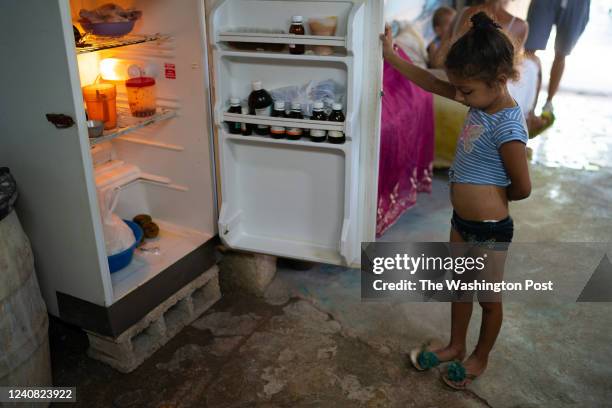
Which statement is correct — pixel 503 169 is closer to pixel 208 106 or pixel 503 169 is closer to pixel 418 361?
pixel 418 361

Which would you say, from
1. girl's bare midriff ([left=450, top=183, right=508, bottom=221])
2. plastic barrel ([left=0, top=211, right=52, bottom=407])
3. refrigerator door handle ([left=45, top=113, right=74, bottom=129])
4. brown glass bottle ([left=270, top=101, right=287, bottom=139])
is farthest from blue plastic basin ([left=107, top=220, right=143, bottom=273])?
girl's bare midriff ([left=450, top=183, right=508, bottom=221])

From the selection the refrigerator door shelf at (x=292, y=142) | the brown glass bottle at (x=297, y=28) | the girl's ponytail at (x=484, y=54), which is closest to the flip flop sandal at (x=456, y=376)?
the refrigerator door shelf at (x=292, y=142)

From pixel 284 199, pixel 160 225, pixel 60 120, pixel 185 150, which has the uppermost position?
pixel 60 120

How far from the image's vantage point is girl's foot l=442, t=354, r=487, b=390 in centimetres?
197

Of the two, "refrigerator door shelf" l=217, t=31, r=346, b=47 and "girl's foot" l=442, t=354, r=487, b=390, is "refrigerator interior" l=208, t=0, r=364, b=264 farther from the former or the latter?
"girl's foot" l=442, t=354, r=487, b=390

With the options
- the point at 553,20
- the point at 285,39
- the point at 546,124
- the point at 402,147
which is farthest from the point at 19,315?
the point at 553,20

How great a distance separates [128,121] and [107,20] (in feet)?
1.20

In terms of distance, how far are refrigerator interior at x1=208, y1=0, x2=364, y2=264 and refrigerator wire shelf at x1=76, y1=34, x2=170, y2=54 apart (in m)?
0.26

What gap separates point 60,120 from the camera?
5.72 ft

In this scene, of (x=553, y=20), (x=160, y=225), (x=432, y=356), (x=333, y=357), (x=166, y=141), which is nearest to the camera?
(x=432, y=356)

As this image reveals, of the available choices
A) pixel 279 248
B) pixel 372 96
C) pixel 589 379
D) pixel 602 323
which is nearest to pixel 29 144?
pixel 279 248

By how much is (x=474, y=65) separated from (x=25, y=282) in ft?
4.91

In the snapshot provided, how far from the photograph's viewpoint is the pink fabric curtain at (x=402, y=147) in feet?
9.36

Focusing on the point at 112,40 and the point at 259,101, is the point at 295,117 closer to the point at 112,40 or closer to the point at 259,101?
the point at 259,101
